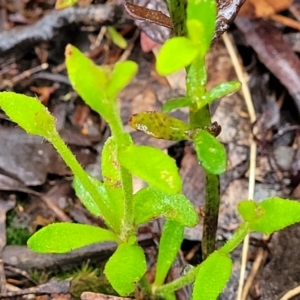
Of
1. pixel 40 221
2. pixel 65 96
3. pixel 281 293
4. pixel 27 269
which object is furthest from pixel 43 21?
pixel 281 293

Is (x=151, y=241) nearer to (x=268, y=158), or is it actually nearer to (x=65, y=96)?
(x=268, y=158)

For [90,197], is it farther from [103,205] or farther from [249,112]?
[249,112]

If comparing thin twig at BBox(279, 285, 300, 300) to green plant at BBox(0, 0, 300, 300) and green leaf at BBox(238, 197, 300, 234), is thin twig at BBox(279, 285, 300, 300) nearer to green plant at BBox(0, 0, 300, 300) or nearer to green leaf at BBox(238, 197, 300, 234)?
green plant at BBox(0, 0, 300, 300)

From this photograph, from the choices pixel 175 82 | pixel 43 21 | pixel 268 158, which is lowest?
pixel 268 158

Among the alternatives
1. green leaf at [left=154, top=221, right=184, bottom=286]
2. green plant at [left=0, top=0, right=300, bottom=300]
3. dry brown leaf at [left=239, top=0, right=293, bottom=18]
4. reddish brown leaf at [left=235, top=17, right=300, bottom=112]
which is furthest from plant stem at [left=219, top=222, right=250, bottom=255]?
dry brown leaf at [left=239, top=0, right=293, bottom=18]

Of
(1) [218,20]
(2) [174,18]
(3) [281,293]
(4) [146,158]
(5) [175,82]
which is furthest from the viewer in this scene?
(5) [175,82]

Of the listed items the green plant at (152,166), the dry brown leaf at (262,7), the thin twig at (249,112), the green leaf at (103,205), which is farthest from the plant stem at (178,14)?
the dry brown leaf at (262,7)

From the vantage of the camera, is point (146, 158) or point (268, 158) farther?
point (268, 158)

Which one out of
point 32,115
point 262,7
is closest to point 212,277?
point 32,115
